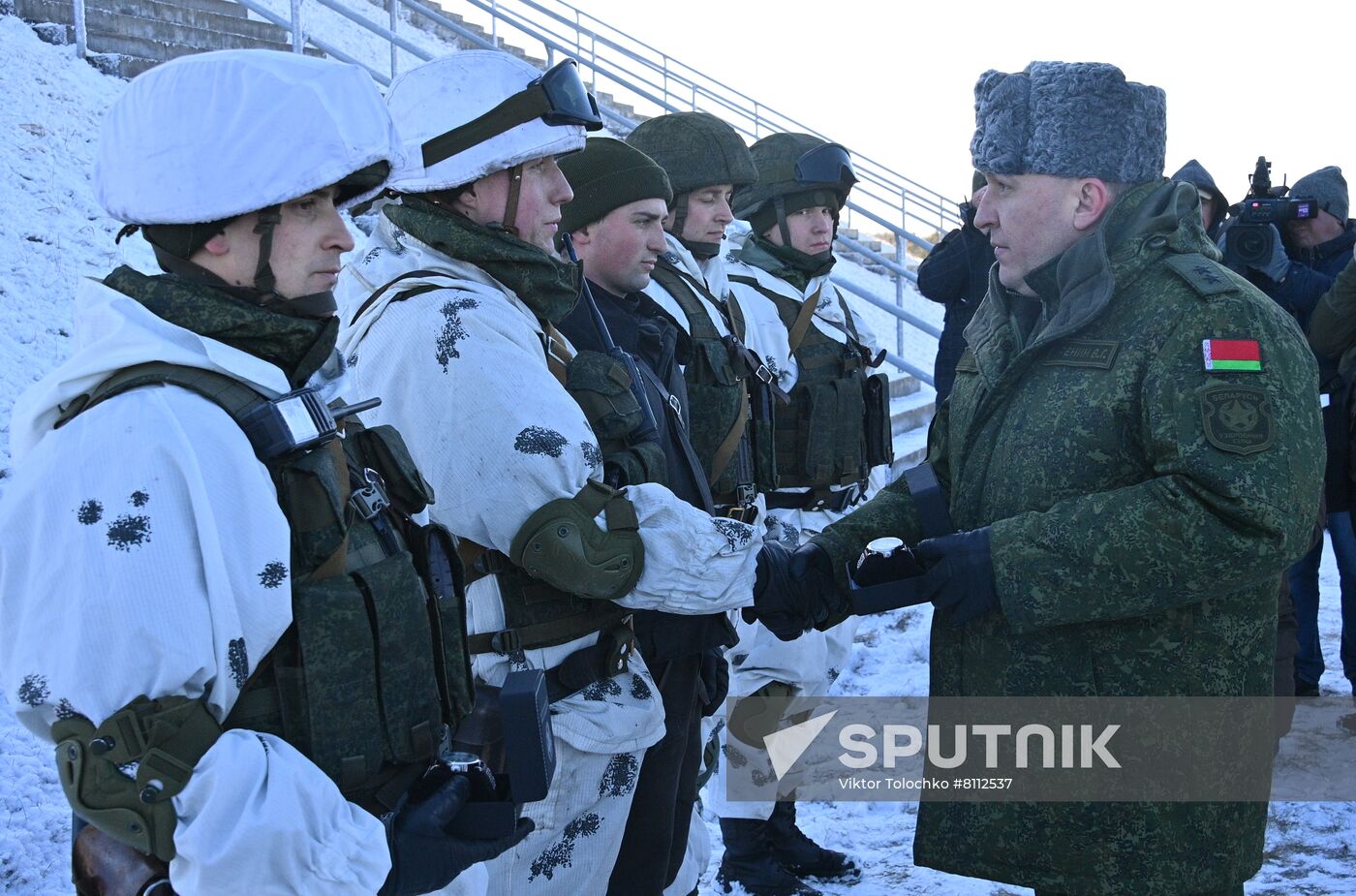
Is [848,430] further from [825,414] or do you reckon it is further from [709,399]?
[709,399]

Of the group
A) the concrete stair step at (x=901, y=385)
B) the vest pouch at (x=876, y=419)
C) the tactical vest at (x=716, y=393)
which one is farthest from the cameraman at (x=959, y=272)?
the concrete stair step at (x=901, y=385)

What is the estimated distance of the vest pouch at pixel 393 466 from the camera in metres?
2.02

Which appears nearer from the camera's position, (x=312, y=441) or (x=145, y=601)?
(x=145, y=601)

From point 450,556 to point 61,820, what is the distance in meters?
2.35

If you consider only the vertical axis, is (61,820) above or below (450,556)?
below

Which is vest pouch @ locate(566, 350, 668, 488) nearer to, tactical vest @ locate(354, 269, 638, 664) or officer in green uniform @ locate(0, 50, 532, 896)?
tactical vest @ locate(354, 269, 638, 664)

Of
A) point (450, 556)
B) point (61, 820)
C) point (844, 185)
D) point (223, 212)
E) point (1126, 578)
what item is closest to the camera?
point (223, 212)

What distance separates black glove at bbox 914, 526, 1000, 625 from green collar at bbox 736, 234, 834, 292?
111 inches

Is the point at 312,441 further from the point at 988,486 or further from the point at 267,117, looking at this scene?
the point at 988,486

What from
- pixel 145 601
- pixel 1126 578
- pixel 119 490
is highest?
pixel 119 490

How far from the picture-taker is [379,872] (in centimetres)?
162

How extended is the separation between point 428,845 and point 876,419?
3.70 m

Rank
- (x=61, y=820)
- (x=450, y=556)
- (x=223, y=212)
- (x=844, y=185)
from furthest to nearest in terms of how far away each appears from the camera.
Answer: (x=844, y=185) → (x=61, y=820) → (x=450, y=556) → (x=223, y=212)

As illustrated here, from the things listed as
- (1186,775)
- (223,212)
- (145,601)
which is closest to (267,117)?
(223,212)
